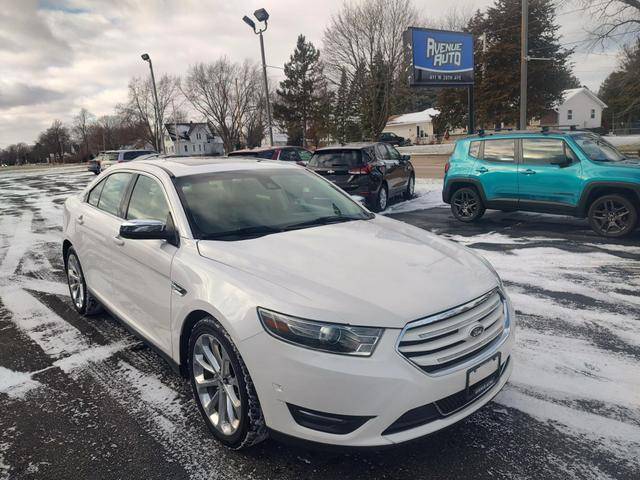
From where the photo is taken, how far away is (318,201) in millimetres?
3846

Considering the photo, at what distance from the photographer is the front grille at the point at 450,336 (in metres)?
2.18

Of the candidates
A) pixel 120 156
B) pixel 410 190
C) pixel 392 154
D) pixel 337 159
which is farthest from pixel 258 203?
pixel 120 156

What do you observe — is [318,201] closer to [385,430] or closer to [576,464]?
[385,430]

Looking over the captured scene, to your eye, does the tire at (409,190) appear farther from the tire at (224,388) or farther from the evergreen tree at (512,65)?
the evergreen tree at (512,65)

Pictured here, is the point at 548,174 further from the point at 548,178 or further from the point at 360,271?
the point at 360,271

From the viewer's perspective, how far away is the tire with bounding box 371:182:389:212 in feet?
37.1

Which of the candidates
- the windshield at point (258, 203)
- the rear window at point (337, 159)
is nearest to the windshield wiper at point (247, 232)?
the windshield at point (258, 203)

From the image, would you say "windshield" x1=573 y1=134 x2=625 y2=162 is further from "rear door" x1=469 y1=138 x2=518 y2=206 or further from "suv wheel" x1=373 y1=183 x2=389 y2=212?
"suv wheel" x1=373 y1=183 x2=389 y2=212

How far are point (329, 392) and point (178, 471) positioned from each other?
1062mm

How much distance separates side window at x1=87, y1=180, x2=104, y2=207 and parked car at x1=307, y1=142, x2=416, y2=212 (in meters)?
6.60

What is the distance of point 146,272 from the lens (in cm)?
323

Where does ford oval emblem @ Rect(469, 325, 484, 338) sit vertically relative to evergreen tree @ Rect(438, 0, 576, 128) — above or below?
below

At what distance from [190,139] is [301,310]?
9042 centimetres

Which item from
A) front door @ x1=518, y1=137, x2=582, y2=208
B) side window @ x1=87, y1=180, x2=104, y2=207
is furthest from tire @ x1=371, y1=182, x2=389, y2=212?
side window @ x1=87, y1=180, x2=104, y2=207
